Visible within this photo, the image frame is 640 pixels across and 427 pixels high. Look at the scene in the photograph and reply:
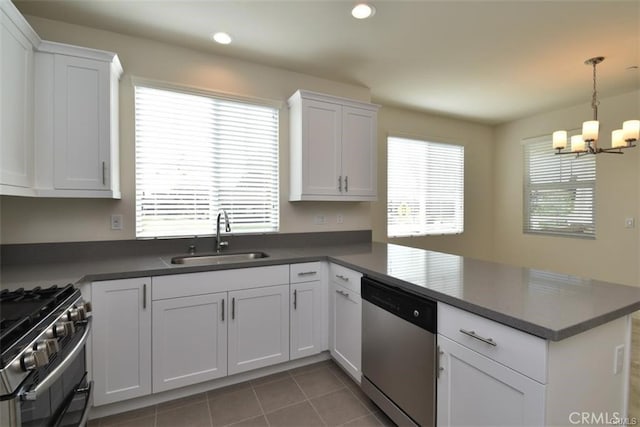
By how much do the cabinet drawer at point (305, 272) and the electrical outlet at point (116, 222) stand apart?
1355mm

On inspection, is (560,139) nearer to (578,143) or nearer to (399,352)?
(578,143)

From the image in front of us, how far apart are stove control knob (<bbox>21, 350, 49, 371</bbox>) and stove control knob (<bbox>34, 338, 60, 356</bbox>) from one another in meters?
0.03

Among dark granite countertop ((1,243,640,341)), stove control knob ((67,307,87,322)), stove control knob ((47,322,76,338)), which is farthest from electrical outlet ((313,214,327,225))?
stove control knob ((47,322,76,338))

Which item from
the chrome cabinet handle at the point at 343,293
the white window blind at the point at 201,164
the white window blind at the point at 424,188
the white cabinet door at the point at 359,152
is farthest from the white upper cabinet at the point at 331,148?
the white window blind at the point at 424,188

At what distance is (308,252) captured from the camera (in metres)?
2.51

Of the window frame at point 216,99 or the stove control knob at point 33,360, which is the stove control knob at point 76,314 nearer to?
the stove control knob at point 33,360

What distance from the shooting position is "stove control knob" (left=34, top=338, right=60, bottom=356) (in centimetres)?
107

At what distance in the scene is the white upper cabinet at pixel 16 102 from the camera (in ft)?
5.03

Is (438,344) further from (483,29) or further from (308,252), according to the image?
(483,29)

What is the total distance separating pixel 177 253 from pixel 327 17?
2.10 meters

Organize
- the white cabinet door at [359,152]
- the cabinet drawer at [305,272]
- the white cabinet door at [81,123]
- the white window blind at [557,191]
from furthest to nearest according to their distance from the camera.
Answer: the white window blind at [557,191] → the white cabinet door at [359,152] → the cabinet drawer at [305,272] → the white cabinet door at [81,123]

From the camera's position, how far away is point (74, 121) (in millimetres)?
1913

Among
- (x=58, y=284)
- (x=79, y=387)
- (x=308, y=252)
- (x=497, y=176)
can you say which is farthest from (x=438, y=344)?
(x=497, y=176)

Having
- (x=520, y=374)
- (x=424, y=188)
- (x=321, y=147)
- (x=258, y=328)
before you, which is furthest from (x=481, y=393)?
(x=424, y=188)
